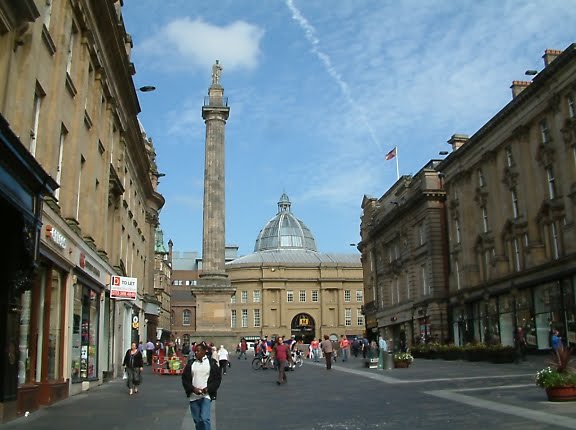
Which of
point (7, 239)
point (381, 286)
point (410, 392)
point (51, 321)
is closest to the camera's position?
point (7, 239)

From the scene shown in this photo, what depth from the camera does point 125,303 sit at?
3434 centimetres

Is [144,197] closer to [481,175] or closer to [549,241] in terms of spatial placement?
[481,175]

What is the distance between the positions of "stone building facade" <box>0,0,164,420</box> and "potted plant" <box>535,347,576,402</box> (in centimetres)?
1166

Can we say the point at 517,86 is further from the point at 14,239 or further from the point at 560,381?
the point at 14,239

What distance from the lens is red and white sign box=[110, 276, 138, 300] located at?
84.2 feet

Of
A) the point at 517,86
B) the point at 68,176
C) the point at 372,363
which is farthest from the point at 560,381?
the point at 517,86

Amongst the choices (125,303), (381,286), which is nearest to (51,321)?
(125,303)

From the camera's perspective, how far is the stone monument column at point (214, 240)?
53625 mm

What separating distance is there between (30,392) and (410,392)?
35.7 feet

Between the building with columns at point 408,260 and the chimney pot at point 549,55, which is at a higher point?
the chimney pot at point 549,55

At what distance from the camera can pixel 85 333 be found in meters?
22.2

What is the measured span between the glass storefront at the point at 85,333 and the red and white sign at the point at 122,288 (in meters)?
0.83

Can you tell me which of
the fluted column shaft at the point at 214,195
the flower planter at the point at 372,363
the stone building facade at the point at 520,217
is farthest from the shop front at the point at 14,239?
the fluted column shaft at the point at 214,195

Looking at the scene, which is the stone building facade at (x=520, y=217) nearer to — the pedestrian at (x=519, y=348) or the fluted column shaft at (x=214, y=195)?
the pedestrian at (x=519, y=348)
